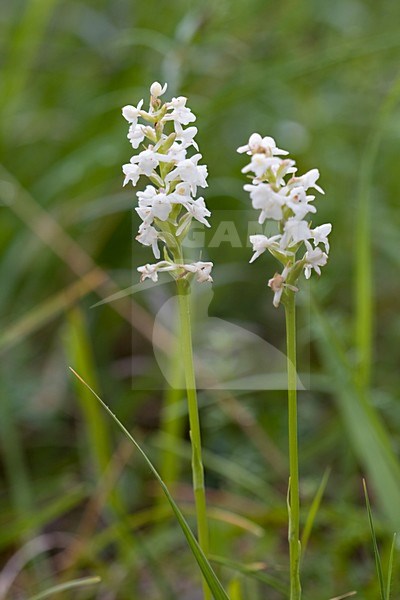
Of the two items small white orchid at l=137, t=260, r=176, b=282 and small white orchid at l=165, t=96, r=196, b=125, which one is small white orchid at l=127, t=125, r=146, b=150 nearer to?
small white orchid at l=165, t=96, r=196, b=125

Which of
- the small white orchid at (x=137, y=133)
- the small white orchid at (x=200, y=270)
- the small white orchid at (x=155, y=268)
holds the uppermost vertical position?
the small white orchid at (x=137, y=133)

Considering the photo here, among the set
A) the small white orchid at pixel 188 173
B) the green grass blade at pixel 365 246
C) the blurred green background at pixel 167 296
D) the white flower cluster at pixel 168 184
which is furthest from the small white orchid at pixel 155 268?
the green grass blade at pixel 365 246

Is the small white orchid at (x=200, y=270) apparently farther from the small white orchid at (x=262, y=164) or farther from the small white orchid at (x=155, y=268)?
the small white orchid at (x=262, y=164)

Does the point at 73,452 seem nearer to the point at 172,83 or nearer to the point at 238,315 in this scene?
the point at 238,315

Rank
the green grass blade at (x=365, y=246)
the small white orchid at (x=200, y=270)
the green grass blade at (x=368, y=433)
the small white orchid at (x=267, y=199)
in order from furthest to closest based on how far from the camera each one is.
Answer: the green grass blade at (x=365, y=246) < the green grass blade at (x=368, y=433) < the small white orchid at (x=200, y=270) < the small white orchid at (x=267, y=199)

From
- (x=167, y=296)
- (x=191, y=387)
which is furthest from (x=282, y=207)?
(x=167, y=296)

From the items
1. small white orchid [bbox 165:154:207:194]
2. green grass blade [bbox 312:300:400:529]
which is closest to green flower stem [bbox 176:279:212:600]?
small white orchid [bbox 165:154:207:194]

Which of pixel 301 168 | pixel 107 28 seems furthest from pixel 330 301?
pixel 107 28
